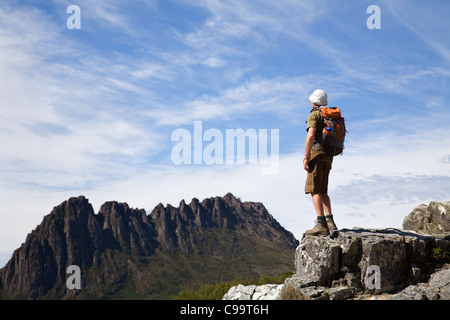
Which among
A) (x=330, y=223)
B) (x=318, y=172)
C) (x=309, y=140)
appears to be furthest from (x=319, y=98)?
(x=330, y=223)

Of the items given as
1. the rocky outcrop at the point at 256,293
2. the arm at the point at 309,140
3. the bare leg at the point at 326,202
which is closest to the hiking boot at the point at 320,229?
the bare leg at the point at 326,202

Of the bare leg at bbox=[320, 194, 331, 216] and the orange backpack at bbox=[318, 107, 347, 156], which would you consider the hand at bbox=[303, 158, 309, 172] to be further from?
the bare leg at bbox=[320, 194, 331, 216]

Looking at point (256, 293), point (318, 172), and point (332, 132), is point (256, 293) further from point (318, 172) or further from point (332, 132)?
point (332, 132)

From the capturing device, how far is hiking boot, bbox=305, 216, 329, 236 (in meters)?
13.6

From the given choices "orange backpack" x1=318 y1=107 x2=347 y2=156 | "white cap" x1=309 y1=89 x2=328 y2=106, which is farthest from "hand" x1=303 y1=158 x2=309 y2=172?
"white cap" x1=309 y1=89 x2=328 y2=106

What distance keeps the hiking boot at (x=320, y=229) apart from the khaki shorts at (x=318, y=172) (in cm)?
93

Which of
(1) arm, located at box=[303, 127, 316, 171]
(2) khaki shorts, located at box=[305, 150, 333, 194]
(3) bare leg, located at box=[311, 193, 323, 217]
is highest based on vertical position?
(1) arm, located at box=[303, 127, 316, 171]

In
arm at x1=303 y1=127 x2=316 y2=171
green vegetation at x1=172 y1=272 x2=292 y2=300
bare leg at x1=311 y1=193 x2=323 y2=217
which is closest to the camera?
arm at x1=303 y1=127 x2=316 y2=171

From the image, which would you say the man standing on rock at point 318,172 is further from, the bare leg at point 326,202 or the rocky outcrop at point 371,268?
the rocky outcrop at point 371,268

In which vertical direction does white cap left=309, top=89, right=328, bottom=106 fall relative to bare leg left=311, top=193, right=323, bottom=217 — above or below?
above

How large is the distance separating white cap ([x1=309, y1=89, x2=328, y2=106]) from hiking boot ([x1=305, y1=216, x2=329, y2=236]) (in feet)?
12.0

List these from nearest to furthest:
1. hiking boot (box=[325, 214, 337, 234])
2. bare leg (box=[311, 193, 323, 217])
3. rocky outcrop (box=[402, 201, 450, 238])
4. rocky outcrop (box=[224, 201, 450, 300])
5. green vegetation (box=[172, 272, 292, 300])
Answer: rocky outcrop (box=[224, 201, 450, 300])
bare leg (box=[311, 193, 323, 217])
hiking boot (box=[325, 214, 337, 234])
rocky outcrop (box=[402, 201, 450, 238])
green vegetation (box=[172, 272, 292, 300])
